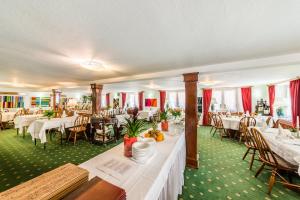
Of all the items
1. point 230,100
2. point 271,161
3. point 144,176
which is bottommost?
point 271,161

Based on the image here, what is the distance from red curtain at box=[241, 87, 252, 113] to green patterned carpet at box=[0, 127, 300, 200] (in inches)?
150

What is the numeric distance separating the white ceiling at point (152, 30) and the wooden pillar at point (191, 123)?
72 cm

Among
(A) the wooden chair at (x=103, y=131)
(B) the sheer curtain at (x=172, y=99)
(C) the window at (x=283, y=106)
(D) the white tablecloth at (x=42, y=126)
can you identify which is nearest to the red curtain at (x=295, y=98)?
(C) the window at (x=283, y=106)

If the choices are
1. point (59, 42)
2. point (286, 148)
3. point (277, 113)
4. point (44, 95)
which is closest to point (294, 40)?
point (286, 148)

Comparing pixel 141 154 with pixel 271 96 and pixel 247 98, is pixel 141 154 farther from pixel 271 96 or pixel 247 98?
pixel 247 98

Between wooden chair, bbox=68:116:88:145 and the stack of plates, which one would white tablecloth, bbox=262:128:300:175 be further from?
wooden chair, bbox=68:116:88:145

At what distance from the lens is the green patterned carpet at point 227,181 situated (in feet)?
6.91

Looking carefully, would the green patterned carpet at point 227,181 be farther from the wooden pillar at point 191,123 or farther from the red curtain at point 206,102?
the red curtain at point 206,102

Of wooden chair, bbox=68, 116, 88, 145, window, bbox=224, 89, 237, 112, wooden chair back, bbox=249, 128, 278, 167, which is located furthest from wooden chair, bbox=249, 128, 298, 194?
window, bbox=224, 89, 237, 112

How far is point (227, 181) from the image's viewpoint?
2.46 metres

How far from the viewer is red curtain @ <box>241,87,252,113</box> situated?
282 inches

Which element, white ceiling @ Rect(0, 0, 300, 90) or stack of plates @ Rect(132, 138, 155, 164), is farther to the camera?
stack of plates @ Rect(132, 138, 155, 164)

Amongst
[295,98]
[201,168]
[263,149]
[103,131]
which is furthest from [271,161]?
[103,131]

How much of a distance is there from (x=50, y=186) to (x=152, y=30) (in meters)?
1.64
